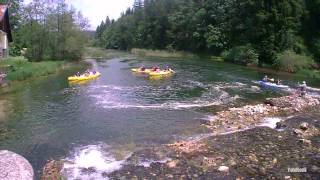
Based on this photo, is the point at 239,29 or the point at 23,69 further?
the point at 239,29

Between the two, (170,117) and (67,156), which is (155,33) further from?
(67,156)

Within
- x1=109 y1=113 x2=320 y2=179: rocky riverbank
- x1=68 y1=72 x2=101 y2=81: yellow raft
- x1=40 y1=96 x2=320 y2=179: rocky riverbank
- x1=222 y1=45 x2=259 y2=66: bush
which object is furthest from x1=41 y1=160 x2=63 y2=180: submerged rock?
x1=222 y1=45 x2=259 y2=66: bush

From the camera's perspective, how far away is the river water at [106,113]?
64.7 ft

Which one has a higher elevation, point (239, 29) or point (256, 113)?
point (239, 29)

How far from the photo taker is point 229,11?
250 ft

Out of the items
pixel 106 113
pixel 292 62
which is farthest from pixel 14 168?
pixel 292 62

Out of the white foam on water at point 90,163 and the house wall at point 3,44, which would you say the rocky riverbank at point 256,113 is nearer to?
the white foam on water at point 90,163

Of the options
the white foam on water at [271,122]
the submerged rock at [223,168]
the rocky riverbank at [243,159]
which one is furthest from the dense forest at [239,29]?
the submerged rock at [223,168]

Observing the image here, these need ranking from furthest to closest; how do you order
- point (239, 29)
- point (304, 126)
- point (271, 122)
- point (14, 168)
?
1. point (239, 29)
2. point (271, 122)
3. point (304, 126)
4. point (14, 168)

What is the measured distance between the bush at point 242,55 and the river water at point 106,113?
14457 millimetres

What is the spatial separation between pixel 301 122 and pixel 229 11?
54.2 meters

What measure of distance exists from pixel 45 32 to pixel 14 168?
4687 centimetres

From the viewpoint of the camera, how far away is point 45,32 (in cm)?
5953

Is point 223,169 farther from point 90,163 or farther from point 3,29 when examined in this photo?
point 3,29
